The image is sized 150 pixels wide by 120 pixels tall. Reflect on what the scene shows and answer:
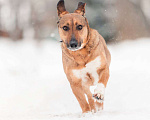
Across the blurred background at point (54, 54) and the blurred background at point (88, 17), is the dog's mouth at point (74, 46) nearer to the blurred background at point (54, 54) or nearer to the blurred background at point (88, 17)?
the blurred background at point (54, 54)

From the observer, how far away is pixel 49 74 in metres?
11.2

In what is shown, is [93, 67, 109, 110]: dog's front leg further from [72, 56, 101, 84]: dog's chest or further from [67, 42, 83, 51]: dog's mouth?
[67, 42, 83, 51]: dog's mouth

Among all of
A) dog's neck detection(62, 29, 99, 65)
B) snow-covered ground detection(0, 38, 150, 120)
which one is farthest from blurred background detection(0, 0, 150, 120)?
dog's neck detection(62, 29, 99, 65)

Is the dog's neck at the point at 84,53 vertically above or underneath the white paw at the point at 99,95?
above

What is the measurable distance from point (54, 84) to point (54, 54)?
18.4 ft

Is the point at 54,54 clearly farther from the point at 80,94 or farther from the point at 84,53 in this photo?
the point at 84,53

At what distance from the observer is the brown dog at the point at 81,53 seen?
12.1ft

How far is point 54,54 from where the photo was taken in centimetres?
1445

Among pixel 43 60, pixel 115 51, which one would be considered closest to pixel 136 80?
pixel 115 51

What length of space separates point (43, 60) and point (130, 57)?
15.1 feet

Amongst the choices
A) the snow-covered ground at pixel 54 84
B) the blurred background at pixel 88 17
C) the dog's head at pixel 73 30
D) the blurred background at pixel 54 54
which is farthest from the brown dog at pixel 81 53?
the blurred background at pixel 88 17

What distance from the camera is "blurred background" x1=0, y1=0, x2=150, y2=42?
13.9 meters

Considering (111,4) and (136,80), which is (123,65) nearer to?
(136,80)

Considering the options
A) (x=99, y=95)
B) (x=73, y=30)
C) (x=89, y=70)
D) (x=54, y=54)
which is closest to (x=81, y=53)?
(x=89, y=70)
